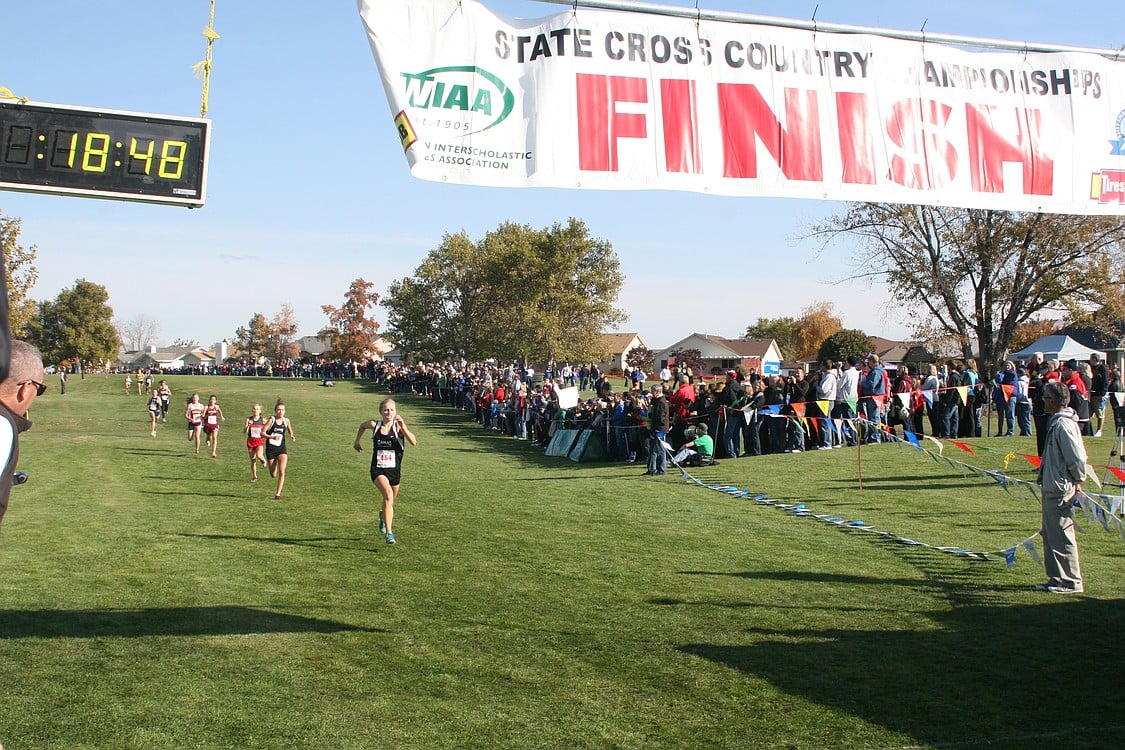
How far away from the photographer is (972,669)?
22.5 ft

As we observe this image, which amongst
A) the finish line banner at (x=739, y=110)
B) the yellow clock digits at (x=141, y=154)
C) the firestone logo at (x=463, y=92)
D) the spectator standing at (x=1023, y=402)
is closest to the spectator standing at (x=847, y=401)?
the spectator standing at (x=1023, y=402)

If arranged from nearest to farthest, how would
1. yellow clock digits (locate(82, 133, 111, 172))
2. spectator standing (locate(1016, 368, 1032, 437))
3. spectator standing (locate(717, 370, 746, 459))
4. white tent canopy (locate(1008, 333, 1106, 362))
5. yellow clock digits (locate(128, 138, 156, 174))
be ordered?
yellow clock digits (locate(82, 133, 111, 172))
yellow clock digits (locate(128, 138, 156, 174))
spectator standing (locate(1016, 368, 1032, 437))
spectator standing (locate(717, 370, 746, 459))
white tent canopy (locate(1008, 333, 1106, 362))

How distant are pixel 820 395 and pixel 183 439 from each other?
73.9 ft

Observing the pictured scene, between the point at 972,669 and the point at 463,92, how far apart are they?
548cm

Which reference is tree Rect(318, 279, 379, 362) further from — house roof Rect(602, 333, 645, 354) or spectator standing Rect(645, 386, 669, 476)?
spectator standing Rect(645, 386, 669, 476)

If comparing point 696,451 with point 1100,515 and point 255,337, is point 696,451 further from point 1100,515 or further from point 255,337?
point 255,337

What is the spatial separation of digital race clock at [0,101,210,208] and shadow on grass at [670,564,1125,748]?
17.0 feet

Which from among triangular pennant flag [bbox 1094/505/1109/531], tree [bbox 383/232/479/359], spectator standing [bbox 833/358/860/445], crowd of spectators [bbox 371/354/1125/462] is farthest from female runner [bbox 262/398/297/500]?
tree [bbox 383/232/479/359]

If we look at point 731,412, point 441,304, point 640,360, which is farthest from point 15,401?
point 441,304

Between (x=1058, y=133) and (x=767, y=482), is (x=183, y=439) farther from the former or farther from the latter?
(x=1058, y=133)

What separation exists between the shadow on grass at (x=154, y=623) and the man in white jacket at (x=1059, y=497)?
6.65 m

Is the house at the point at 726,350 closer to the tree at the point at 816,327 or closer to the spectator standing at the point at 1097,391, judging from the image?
the tree at the point at 816,327

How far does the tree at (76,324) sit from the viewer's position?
279 ft

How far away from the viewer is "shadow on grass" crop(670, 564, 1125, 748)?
Result: 5691mm
